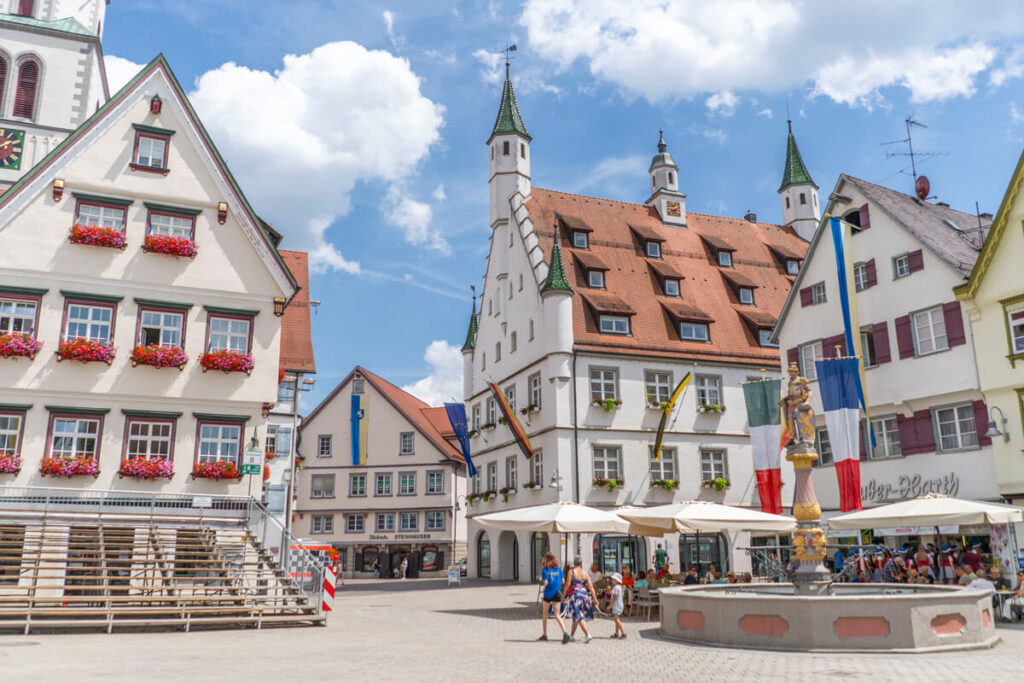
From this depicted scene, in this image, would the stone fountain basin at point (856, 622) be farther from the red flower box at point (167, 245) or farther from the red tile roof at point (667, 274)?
the red tile roof at point (667, 274)

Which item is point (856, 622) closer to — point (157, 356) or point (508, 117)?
point (157, 356)

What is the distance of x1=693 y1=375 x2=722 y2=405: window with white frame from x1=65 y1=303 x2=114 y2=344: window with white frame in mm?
24749

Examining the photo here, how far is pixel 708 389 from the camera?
1544 inches

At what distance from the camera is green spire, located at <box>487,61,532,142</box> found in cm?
4419

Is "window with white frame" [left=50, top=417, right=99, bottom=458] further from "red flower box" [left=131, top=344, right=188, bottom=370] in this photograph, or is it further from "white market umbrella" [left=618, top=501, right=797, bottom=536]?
"white market umbrella" [left=618, top=501, right=797, bottom=536]

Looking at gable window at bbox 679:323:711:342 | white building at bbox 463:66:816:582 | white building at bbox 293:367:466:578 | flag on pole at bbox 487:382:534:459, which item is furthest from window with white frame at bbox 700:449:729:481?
white building at bbox 293:367:466:578

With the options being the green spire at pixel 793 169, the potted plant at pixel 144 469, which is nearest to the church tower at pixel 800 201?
the green spire at pixel 793 169

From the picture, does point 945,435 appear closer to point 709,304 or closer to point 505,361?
point 709,304

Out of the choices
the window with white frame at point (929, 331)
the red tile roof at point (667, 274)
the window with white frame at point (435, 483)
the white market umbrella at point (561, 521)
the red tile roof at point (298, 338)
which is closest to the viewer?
the white market umbrella at point (561, 521)

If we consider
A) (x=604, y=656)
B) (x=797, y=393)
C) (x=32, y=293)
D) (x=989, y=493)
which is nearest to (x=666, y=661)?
(x=604, y=656)

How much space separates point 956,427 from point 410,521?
120ft

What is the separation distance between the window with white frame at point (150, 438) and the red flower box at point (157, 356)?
68.6 inches

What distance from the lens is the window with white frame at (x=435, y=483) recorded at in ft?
183

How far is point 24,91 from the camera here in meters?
38.2
